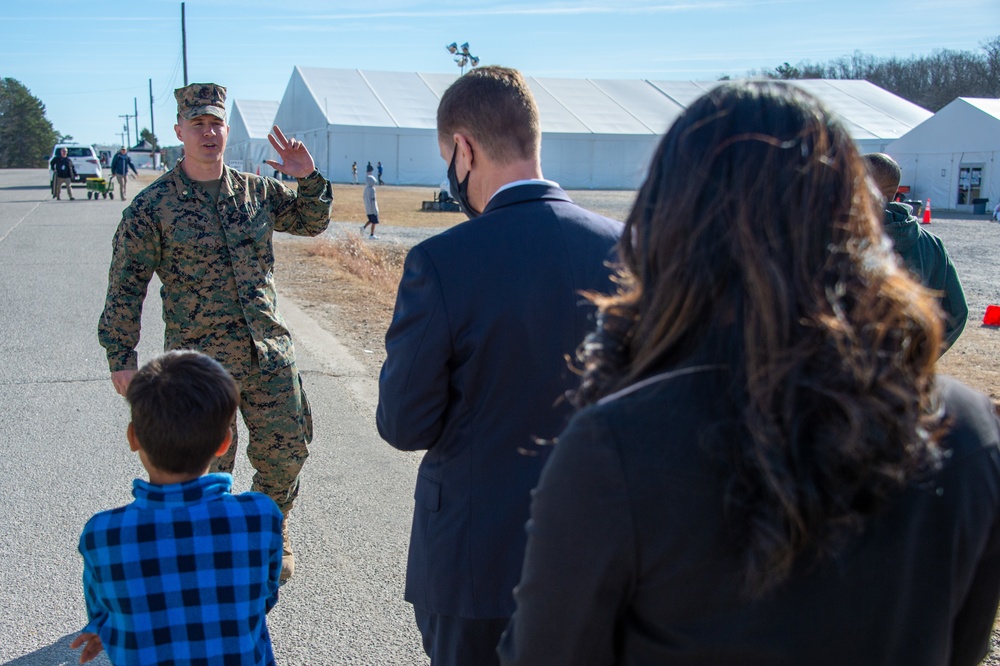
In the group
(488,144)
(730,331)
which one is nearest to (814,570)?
(730,331)

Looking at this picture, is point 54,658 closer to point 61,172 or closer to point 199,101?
point 199,101

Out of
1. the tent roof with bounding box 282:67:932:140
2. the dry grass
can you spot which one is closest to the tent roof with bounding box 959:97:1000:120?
the tent roof with bounding box 282:67:932:140

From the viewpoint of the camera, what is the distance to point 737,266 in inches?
43.9

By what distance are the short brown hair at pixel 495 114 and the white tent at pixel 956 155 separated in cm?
3647

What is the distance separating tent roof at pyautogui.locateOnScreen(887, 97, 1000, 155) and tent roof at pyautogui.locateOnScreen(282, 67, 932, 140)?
13445 mm

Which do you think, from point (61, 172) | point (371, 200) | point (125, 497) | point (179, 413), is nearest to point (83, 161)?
point (61, 172)

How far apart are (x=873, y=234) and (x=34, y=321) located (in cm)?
995

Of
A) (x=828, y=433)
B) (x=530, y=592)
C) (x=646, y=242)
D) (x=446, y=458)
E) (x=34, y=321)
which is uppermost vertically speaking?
(x=646, y=242)

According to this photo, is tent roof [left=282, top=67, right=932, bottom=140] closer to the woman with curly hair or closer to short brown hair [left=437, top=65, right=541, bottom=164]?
short brown hair [left=437, top=65, right=541, bottom=164]

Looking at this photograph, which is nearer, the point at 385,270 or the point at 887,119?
the point at 385,270

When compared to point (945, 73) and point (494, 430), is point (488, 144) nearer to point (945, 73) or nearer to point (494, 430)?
point (494, 430)

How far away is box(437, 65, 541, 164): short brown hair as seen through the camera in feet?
7.45

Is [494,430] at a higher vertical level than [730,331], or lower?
lower

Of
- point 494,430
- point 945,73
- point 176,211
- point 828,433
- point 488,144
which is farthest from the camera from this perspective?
point 945,73
